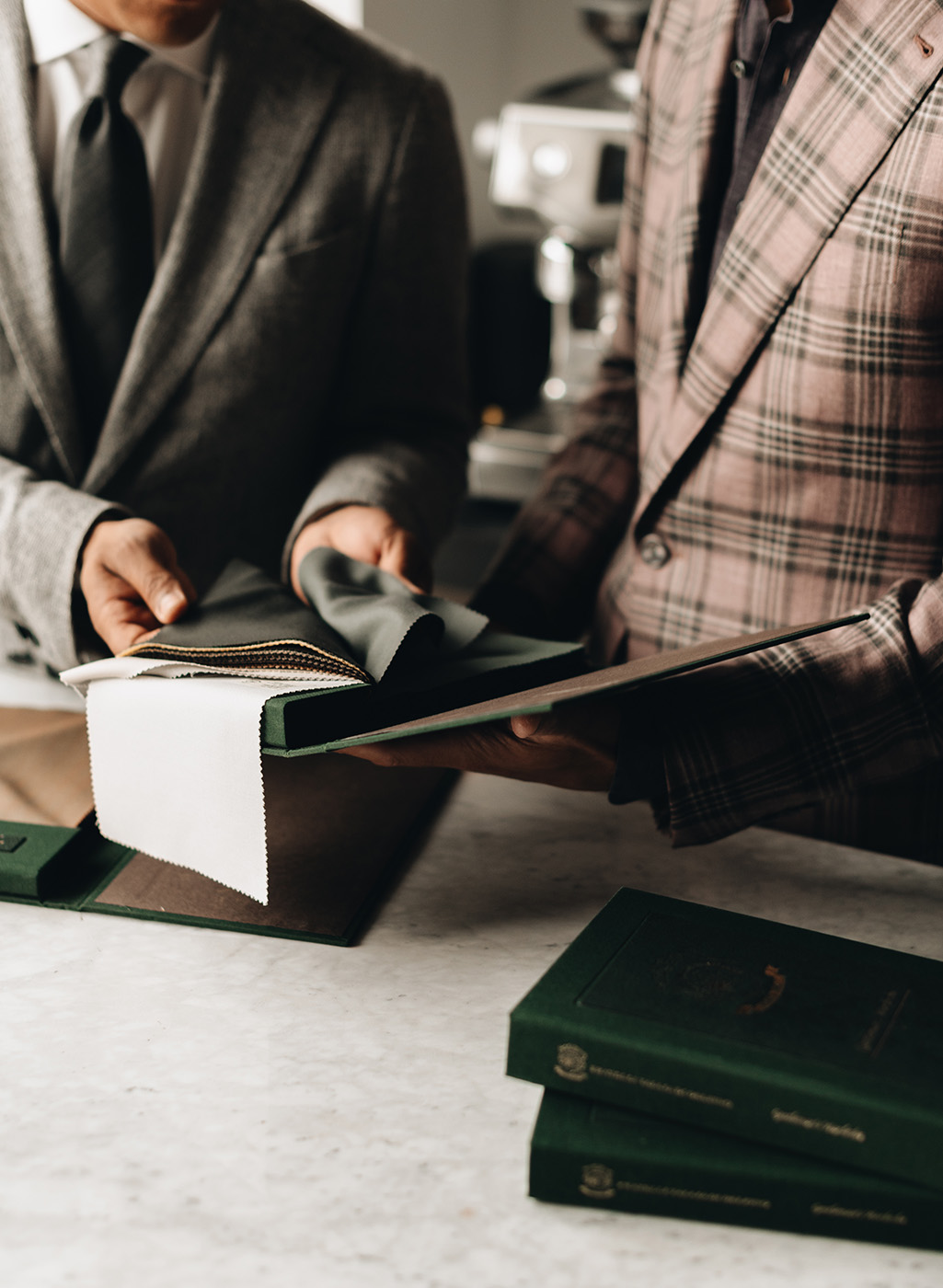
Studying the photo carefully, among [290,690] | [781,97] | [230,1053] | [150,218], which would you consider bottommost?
[230,1053]

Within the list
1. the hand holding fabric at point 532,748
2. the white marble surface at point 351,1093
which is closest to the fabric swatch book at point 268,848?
the white marble surface at point 351,1093

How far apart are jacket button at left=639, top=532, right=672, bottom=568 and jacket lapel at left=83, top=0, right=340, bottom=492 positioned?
0.51 metres

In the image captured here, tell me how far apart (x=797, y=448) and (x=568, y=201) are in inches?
51.0

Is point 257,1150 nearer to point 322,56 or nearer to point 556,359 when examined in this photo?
point 322,56

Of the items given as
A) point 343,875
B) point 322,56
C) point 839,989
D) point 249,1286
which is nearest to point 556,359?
point 322,56

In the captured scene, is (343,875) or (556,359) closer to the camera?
(343,875)

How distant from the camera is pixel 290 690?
29.5 inches

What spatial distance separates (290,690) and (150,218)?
0.68m

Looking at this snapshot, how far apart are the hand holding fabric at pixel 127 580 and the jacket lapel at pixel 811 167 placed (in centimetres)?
46

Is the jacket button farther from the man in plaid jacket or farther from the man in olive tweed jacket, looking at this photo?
the man in olive tweed jacket

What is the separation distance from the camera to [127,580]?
969mm

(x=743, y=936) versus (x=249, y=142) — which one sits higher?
(x=249, y=142)

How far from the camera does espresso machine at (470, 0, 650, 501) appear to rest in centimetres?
209

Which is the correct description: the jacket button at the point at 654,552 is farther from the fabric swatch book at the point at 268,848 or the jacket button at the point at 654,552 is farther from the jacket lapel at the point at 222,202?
the jacket lapel at the point at 222,202
